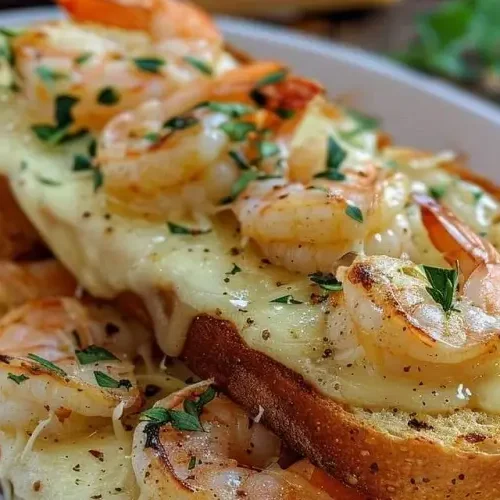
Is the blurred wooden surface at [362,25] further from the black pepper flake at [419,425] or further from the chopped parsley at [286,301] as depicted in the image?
→ the black pepper flake at [419,425]

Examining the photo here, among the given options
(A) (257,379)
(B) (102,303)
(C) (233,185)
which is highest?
(C) (233,185)

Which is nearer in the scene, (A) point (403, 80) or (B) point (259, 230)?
(B) point (259, 230)

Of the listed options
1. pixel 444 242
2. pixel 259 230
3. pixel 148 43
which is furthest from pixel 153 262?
pixel 148 43

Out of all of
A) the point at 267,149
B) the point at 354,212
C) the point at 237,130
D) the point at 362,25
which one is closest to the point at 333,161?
the point at 267,149

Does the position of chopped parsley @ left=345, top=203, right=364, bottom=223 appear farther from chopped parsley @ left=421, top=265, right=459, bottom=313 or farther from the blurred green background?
the blurred green background

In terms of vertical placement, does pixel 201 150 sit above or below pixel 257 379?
above

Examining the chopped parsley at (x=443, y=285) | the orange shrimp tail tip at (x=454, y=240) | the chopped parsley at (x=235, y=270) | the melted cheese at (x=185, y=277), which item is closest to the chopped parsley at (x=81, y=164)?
the melted cheese at (x=185, y=277)

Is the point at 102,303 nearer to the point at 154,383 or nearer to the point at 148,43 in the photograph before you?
the point at 154,383

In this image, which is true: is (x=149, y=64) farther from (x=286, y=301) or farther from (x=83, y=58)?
(x=286, y=301)
